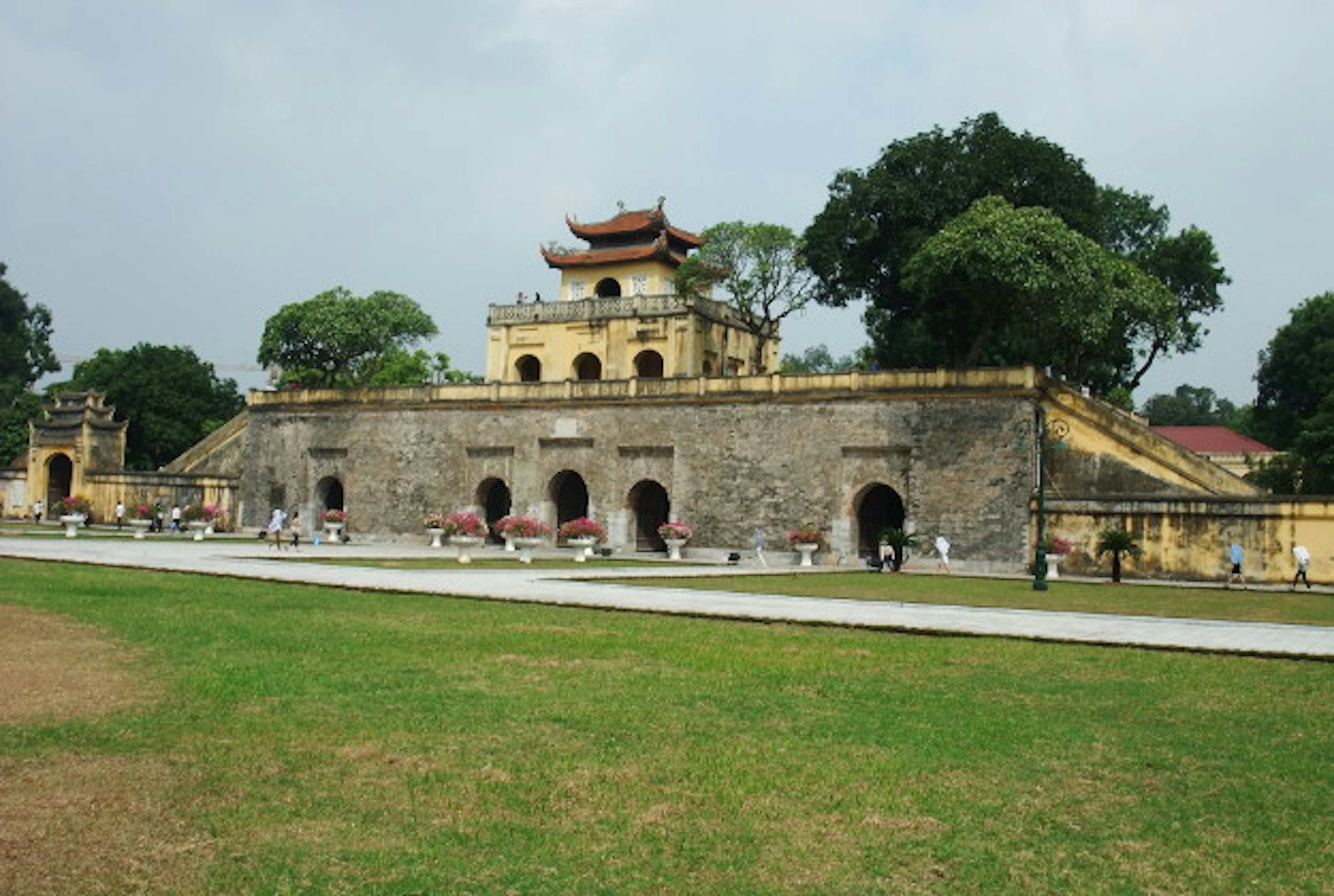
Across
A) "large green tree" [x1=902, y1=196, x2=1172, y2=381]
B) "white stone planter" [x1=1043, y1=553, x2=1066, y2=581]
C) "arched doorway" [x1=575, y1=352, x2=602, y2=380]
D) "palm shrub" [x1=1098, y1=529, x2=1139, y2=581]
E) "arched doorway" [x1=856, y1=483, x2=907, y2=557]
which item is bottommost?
"white stone planter" [x1=1043, y1=553, x2=1066, y2=581]

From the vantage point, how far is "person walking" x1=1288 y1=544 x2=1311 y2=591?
2569cm

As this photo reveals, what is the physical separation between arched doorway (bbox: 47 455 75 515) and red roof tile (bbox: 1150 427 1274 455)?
162ft

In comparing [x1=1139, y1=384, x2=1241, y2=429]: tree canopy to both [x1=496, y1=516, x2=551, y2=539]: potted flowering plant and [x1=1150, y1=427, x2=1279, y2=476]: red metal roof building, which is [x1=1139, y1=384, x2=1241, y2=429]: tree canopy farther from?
[x1=496, y1=516, x2=551, y2=539]: potted flowering plant

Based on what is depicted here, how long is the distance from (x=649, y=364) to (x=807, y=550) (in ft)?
44.0

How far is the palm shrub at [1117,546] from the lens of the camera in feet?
90.1

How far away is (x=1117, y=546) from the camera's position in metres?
27.5

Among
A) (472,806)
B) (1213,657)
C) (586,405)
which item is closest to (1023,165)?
(586,405)

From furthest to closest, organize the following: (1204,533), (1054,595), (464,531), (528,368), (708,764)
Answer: (528,368), (464,531), (1204,533), (1054,595), (708,764)

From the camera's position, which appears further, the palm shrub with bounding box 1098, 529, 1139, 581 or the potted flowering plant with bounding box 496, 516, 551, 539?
the potted flowering plant with bounding box 496, 516, 551, 539

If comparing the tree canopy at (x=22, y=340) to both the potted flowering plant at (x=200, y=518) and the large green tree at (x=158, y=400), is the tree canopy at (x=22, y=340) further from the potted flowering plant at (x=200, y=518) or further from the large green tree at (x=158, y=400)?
the potted flowering plant at (x=200, y=518)

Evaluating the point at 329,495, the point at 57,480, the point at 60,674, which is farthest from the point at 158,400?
the point at 60,674

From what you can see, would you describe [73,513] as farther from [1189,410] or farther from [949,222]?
[1189,410]

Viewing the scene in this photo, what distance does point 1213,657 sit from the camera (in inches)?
467

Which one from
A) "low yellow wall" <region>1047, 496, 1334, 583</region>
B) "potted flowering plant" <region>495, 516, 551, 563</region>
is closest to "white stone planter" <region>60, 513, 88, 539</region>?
"potted flowering plant" <region>495, 516, 551, 563</region>
